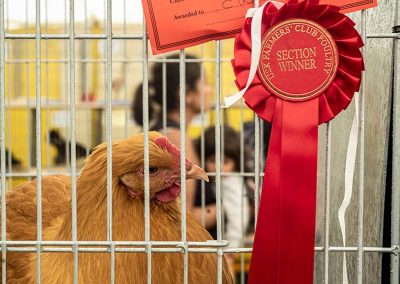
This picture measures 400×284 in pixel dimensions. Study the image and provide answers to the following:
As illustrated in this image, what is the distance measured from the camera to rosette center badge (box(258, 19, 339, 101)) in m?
1.04

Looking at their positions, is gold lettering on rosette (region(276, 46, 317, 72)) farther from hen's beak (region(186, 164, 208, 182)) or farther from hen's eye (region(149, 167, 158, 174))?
hen's eye (region(149, 167, 158, 174))

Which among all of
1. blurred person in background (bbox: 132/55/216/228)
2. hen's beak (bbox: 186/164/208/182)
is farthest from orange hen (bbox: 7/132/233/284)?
blurred person in background (bbox: 132/55/216/228)

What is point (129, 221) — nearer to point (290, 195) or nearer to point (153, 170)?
point (153, 170)

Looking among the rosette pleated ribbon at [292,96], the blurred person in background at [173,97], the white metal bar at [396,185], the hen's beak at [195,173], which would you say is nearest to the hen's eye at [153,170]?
the hen's beak at [195,173]

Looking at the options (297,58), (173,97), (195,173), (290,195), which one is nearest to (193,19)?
(297,58)

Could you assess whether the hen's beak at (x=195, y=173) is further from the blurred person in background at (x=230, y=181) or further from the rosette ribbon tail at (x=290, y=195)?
the blurred person in background at (x=230, y=181)

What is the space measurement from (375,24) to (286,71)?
0.42 m

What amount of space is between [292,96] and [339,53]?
0.10 meters

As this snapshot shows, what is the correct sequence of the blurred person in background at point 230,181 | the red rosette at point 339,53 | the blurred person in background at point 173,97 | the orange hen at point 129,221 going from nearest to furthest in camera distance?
the red rosette at point 339,53, the orange hen at point 129,221, the blurred person in background at point 173,97, the blurred person in background at point 230,181

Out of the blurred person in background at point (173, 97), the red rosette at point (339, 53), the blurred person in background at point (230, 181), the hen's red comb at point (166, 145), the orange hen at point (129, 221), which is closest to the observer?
the red rosette at point (339, 53)

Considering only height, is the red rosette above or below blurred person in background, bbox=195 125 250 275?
above

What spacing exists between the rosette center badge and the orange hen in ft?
1.35

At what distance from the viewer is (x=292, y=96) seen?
106 cm

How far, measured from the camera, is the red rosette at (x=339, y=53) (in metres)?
1.03
